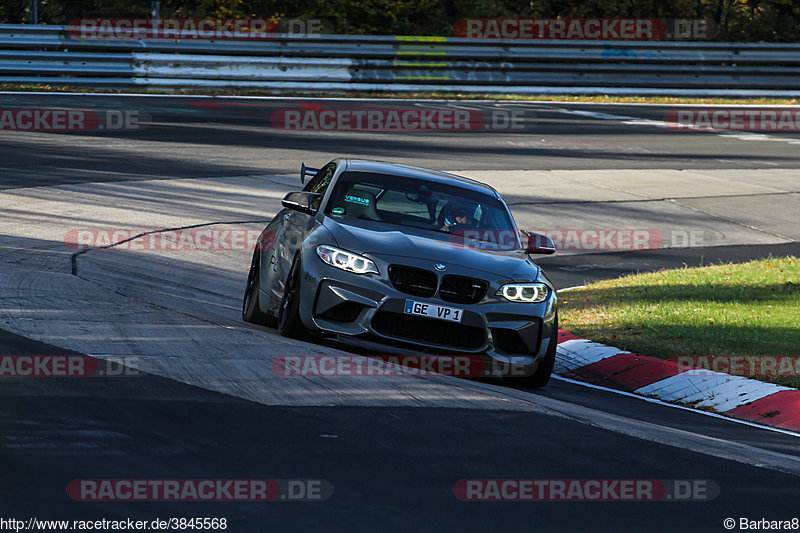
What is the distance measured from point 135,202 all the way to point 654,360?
8.11 meters

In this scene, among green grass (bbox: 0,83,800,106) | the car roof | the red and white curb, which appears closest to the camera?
the red and white curb

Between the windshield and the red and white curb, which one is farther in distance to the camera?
the windshield

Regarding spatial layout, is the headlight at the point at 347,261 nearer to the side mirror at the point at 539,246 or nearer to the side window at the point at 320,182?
the side window at the point at 320,182

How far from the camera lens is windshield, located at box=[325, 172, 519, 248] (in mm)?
8922

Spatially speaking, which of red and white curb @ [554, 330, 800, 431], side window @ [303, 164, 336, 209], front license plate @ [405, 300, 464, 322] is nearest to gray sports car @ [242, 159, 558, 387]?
front license plate @ [405, 300, 464, 322]

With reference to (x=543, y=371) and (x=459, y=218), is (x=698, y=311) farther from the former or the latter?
(x=543, y=371)

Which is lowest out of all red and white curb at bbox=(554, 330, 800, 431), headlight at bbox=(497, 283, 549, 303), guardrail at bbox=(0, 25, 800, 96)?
red and white curb at bbox=(554, 330, 800, 431)

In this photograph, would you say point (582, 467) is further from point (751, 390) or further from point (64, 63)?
point (64, 63)

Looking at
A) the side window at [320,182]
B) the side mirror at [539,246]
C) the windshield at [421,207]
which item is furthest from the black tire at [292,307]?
the side mirror at [539,246]

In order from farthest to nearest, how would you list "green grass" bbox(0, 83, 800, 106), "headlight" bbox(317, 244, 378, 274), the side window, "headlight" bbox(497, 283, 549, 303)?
1. "green grass" bbox(0, 83, 800, 106)
2. the side window
3. "headlight" bbox(497, 283, 549, 303)
4. "headlight" bbox(317, 244, 378, 274)

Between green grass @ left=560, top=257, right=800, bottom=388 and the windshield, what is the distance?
1727 mm

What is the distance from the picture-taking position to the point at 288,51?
26094mm

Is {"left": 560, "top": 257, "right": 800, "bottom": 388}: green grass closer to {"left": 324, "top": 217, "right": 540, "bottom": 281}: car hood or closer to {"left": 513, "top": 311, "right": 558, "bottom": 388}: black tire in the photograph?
{"left": 513, "top": 311, "right": 558, "bottom": 388}: black tire

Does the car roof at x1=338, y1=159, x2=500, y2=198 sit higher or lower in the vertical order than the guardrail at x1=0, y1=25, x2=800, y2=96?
lower
